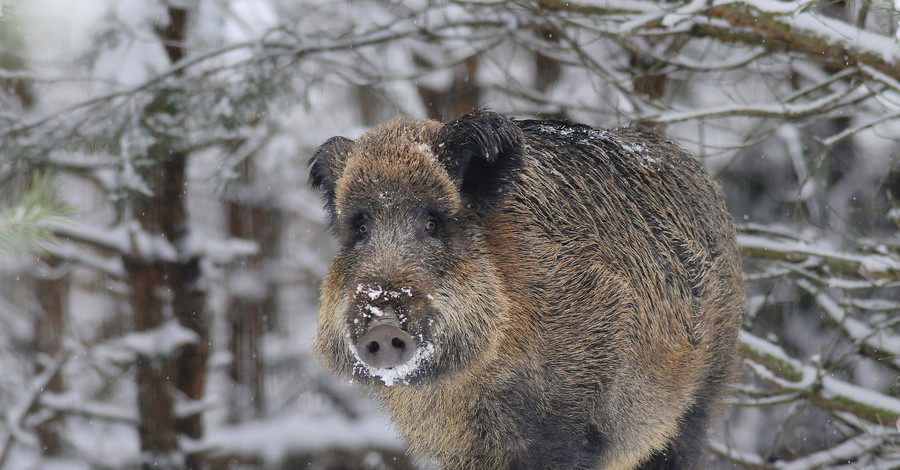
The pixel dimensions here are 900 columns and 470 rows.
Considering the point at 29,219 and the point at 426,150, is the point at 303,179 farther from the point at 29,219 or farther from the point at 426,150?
the point at 29,219

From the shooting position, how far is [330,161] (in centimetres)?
324

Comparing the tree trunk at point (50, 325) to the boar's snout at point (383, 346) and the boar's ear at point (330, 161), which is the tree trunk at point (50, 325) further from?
the boar's snout at point (383, 346)

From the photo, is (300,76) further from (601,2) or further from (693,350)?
(693,350)

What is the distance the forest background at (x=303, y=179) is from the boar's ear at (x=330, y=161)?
5.83ft

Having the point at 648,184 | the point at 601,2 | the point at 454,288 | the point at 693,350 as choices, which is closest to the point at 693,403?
the point at 693,350

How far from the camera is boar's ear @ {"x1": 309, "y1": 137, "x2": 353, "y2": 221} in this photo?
10.6 ft

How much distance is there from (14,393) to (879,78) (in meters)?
8.78

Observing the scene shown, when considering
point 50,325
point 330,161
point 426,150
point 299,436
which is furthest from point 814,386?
point 50,325

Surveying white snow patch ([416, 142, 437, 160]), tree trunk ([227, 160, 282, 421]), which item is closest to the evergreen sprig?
white snow patch ([416, 142, 437, 160])

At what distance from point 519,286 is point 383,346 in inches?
31.7

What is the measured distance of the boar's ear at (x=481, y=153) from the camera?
302 cm

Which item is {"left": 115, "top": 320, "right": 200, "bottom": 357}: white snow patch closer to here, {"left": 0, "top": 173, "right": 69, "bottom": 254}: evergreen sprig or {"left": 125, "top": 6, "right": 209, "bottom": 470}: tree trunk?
{"left": 125, "top": 6, "right": 209, "bottom": 470}: tree trunk

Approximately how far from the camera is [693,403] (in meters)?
3.94

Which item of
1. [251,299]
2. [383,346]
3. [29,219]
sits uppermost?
[29,219]
